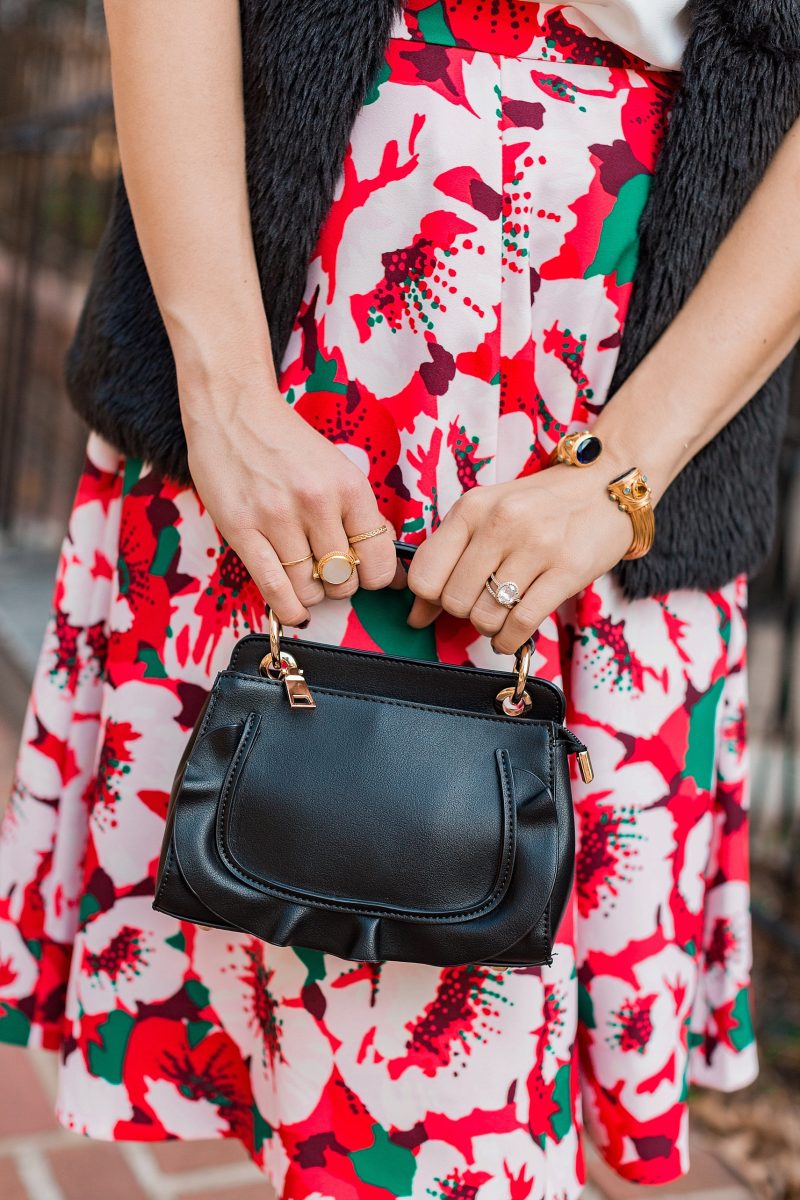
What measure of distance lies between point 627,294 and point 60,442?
4.08 m

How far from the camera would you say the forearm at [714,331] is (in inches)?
39.0

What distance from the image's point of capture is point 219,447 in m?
0.96

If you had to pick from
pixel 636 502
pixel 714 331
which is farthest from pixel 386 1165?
pixel 714 331

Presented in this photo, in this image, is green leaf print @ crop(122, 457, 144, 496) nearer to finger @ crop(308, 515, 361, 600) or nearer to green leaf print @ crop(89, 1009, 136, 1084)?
finger @ crop(308, 515, 361, 600)

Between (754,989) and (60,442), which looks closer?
(754,989)

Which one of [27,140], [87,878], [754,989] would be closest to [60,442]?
[27,140]

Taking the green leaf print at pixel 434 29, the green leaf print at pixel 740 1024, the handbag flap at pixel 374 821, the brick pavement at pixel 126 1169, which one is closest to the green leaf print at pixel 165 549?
the handbag flap at pixel 374 821

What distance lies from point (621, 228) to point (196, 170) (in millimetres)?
345

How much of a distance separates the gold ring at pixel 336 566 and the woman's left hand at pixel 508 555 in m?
0.05

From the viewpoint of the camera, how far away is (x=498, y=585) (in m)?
0.92

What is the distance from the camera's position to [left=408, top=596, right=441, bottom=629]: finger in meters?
0.96

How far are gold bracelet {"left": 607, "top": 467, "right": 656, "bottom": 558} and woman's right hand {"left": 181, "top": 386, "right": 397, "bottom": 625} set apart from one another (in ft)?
0.64

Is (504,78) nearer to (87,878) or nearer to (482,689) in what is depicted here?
(482,689)

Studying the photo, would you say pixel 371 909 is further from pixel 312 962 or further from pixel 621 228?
pixel 621 228
